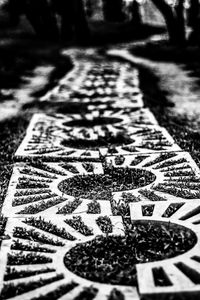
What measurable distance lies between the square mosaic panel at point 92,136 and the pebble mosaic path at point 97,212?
1 cm

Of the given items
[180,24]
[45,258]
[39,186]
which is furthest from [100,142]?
[180,24]

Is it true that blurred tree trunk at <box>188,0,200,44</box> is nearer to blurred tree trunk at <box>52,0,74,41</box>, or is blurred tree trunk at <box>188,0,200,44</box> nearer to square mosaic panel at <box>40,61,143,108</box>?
blurred tree trunk at <box>52,0,74,41</box>

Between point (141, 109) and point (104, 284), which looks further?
point (141, 109)

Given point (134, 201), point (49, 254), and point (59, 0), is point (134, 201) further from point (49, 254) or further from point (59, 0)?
point (59, 0)

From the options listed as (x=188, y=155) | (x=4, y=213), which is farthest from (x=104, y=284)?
(x=188, y=155)

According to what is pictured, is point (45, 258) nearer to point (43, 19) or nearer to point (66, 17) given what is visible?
point (66, 17)

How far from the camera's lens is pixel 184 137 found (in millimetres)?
5996

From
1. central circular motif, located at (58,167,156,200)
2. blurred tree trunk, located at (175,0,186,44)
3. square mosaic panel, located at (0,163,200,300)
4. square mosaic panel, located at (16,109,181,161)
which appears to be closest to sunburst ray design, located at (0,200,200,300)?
square mosaic panel, located at (0,163,200,300)

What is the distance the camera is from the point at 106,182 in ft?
14.5

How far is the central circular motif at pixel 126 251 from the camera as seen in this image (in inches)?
110

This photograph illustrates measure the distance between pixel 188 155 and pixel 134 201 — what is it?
4.57ft

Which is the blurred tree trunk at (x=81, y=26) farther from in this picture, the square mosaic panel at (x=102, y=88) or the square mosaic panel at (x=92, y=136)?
the square mosaic panel at (x=92, y=136)

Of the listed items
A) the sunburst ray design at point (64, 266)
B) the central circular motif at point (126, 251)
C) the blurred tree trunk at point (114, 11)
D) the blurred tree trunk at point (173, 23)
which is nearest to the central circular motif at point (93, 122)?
the sunburst ray design at point (64, 266)

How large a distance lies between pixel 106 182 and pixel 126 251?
1402 millimetres
